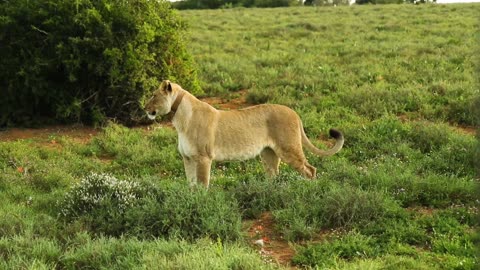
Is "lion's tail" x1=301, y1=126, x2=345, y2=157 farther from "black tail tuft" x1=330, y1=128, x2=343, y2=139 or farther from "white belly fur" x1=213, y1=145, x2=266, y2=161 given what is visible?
"white belly fur" x1=213, y1=145, x2=266, y2=161

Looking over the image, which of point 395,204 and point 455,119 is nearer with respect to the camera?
point 395,204

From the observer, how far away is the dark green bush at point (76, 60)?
35.3ft

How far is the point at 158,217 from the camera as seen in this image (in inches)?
229

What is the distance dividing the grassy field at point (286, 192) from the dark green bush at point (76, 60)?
80 cm

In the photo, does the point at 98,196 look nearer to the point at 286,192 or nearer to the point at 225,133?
the point at 225,133

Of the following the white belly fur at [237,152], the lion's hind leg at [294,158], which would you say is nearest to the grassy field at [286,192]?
the lion's hind leg at [294,158]

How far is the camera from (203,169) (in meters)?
6.72

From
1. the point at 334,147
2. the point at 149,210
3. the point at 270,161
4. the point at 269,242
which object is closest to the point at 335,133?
the point at 334,147

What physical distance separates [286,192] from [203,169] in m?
0.99

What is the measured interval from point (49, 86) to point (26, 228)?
18.6 ft

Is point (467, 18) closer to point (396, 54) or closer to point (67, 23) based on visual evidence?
point (396, 54)

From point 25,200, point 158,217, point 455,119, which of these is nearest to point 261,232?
point 158,217

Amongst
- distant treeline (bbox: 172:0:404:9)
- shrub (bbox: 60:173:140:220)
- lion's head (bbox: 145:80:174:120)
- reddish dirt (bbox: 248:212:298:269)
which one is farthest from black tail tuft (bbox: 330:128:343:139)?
distant treeline (bbox: 172:0:404:9)

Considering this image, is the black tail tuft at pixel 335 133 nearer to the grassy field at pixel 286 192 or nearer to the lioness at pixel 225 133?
the lioness at pixel 225 133
